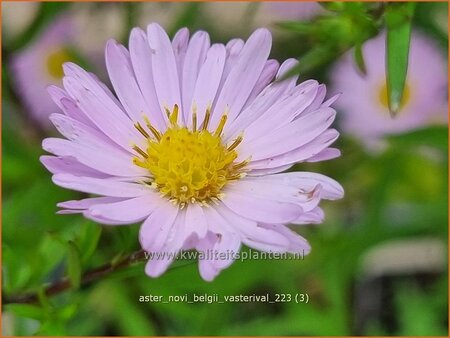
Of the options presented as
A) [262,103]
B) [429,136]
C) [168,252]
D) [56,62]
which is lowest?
[168,252]

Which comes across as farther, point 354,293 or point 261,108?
point 354,293

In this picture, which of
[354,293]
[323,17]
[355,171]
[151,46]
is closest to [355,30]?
[323,17]

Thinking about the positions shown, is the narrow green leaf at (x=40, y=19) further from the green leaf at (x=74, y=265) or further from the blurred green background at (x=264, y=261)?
the green leaf at (x=74, y=265)

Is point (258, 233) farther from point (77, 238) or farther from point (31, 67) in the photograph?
point (31, 67)

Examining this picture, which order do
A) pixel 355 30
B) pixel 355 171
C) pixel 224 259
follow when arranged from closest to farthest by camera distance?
1. pixel 224 259
2. pixel 355 30
3. pixel 355 171

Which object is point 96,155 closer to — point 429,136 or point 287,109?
point 287,109

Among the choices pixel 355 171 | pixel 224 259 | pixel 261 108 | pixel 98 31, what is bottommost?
pixel 224 259

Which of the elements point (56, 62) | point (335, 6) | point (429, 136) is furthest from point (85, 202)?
point (56, 62)
